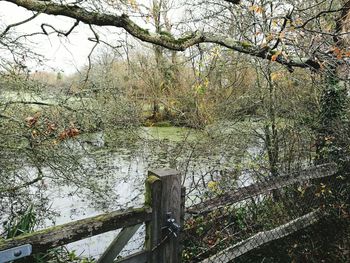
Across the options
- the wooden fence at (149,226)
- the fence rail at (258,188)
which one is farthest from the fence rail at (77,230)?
the fence rail at (258,188)

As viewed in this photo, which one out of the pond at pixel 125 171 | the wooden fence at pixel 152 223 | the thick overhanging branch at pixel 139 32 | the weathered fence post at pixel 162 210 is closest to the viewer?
the wooden fence at pixel 152 223

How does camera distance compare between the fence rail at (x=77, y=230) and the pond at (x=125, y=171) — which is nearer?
the fence rail at (x=77, y=230)

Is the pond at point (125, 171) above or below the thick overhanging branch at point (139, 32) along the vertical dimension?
below

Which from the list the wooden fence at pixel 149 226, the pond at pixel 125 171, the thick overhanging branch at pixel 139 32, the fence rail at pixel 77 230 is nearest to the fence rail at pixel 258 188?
the wooden fence at pixel 149 226

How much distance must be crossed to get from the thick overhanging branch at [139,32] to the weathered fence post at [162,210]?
2128 millimetres

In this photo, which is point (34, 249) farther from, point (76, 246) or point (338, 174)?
point (76, 246)

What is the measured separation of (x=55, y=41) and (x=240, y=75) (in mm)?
5414

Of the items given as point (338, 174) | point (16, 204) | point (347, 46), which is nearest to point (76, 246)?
point (16, 204)

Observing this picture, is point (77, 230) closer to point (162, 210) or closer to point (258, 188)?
point (162, 210)

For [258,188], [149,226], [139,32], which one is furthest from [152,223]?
[139,32]

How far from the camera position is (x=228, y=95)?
891 cm

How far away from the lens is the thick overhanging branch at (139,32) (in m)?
3.28

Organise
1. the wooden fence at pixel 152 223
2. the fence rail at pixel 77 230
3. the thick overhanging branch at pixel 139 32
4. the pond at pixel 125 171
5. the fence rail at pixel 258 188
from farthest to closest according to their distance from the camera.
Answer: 1. the pond at pixel 125 171
2. the thick overhanging branch at pixel 139 32
3. the fence rail at pixel 258 188
4. the wooden fence at pixel 152 223
5. the fence rail at pixel 77 230

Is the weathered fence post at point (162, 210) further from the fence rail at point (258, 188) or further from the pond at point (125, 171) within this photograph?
the pond at point (125, 171)
